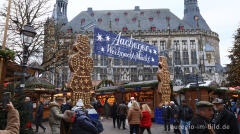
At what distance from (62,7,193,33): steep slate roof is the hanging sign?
89.3 feet

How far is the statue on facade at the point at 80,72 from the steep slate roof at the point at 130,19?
3110cm

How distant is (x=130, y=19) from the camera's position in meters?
39.8

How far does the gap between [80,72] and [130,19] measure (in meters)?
35.4

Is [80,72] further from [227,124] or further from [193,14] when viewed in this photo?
[193,14]

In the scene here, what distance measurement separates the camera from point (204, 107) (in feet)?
8.60

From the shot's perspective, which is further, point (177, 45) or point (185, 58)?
point (177, 45)

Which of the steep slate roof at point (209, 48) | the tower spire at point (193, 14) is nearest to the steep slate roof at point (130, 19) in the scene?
the tower spire at point (193, 14)

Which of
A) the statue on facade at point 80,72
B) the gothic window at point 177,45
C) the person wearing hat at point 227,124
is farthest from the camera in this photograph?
the gothic window at point 177,45

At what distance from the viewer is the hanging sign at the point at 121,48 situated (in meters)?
7.98

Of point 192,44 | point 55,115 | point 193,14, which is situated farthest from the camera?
point 193,14

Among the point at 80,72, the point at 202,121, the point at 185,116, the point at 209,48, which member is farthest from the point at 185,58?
the point at 202,121

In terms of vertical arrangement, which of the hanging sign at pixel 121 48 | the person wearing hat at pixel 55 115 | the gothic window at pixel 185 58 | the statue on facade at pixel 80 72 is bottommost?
the person wearing hat at pixel 55 115

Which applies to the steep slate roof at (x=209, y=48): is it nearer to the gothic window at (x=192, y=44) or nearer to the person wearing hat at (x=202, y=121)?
the gothic window at (x=192, y=44)

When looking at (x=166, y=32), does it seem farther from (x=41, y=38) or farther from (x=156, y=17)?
(x=41, y=38)
